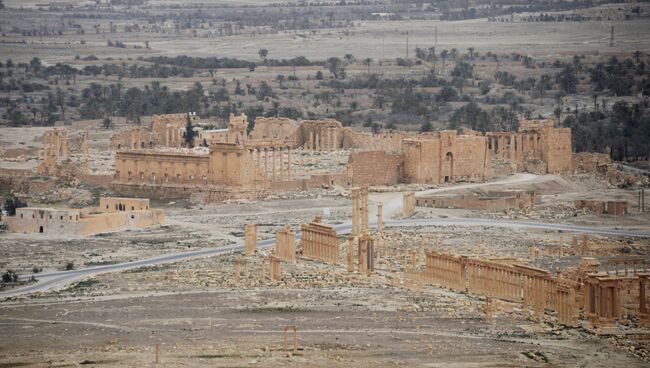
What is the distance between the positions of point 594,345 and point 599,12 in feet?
430

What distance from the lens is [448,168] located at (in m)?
83.7

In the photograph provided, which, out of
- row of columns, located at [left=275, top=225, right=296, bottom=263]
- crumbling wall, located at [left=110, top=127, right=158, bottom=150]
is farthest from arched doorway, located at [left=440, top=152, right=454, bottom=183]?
row of columns, located at [left=275, top=225, right=296, bottom=263]

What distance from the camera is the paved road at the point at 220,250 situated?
60844mm

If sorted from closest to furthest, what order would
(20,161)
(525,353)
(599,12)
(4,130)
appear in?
(525,353)
(20,161)
(4,130)
(599,12)

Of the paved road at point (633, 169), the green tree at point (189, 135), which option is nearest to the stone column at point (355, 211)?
the green tree at point (189, 135)

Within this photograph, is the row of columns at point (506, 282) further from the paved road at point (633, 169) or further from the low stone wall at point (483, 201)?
the paved road at point (633, 169)

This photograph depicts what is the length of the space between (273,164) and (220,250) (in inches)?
559

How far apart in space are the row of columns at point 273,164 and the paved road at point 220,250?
28.1ft

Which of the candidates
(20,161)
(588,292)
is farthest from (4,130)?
(588,292)

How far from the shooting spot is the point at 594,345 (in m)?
52.8

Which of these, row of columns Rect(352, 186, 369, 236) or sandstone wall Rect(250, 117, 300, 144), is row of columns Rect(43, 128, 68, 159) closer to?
sandstone wall Rect(250, 117, 300, 144)

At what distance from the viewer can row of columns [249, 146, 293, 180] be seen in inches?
3189

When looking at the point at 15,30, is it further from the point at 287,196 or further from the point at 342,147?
the point at 287,196

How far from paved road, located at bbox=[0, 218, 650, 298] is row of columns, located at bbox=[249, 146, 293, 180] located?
28.1 feet
